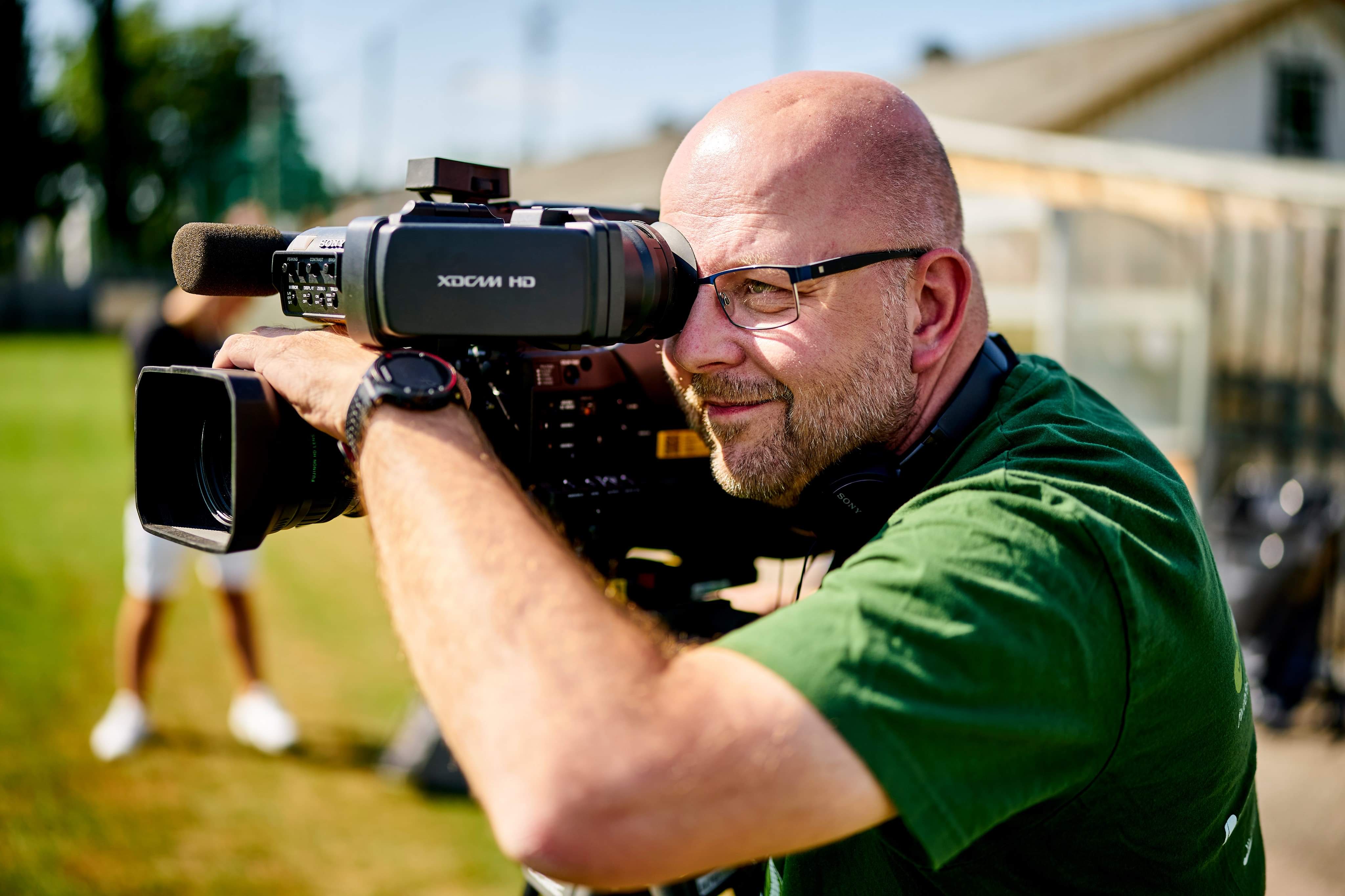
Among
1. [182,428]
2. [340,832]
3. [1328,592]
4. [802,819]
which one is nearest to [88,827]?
[340,832]

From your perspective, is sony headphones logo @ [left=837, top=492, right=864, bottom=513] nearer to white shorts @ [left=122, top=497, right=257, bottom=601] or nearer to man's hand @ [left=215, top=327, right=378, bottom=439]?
man's hand @ [left=215, top=327, right=378, bottom=439]

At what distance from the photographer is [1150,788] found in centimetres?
127

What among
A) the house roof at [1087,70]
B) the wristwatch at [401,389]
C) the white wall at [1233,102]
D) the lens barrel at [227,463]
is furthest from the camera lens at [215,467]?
the white wall at [1233,102]

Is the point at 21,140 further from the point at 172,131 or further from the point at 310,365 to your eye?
the point at 310,365

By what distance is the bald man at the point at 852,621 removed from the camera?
39.9 inches

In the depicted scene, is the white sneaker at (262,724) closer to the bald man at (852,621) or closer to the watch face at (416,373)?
the bald man at (852,621)

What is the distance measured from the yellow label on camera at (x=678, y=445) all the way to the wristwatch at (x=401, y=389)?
539 millimetres

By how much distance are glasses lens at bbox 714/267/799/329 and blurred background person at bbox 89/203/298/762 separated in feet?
11.1

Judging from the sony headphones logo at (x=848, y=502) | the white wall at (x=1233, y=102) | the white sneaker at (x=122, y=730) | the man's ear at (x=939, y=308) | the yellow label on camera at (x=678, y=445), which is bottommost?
the white sneaker at (x=122, y=730)

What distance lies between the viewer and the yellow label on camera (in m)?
1.79

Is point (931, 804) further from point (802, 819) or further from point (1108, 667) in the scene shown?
point (1108, 667)

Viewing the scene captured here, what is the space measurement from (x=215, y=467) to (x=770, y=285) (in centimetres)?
83

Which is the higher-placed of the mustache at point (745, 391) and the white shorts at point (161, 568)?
the mustache at point (745, 391)

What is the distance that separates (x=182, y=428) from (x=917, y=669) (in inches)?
43.0
